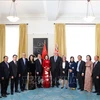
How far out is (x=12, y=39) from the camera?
1036 centimetres

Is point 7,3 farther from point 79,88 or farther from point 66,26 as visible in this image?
point 79,88

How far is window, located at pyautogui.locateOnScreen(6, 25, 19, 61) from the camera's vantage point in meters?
10.3

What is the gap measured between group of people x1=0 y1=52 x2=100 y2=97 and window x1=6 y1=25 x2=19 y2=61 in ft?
7.38

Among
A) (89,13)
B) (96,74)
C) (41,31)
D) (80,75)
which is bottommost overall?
(80,75)

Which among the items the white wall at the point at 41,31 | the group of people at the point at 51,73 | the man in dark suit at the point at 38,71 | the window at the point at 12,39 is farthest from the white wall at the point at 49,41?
the man in dark suit at the point at 38,71

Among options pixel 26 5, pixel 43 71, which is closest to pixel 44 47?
pixel 43 71

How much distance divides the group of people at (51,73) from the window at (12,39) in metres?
2.25

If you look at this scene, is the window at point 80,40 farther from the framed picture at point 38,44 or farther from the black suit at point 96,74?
the black suit at point 96,74

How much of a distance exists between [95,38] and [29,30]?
365 centimetres

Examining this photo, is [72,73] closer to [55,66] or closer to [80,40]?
[55,66]

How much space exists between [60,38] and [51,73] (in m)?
2.45

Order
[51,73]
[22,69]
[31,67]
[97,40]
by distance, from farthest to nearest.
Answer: [97,40] → [51,73] → [31,67] → [22,69]

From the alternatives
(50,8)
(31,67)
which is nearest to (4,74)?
(31,67)

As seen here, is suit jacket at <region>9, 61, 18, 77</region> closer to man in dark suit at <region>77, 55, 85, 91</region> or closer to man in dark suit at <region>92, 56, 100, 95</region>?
man in dark suit at <region>77, 55, 85, 91</region>
